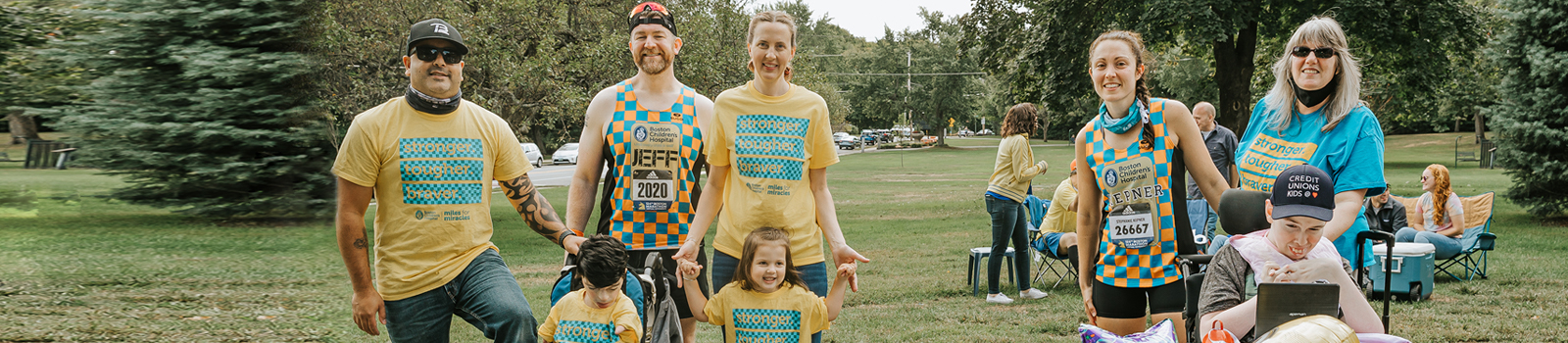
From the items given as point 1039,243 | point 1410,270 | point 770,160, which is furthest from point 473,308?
point 1410,270


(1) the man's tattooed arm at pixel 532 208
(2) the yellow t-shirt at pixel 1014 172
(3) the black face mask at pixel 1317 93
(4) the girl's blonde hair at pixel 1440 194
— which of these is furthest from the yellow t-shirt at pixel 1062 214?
(1) the man's tattooed arm at pixel 532 208

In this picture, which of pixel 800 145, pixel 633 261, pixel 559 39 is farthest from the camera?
pixel 559 39

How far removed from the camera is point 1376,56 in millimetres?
16203

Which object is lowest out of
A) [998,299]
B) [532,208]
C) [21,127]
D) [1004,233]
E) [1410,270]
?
[998,299]

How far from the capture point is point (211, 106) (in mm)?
4855

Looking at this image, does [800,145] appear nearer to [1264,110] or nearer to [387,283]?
[387,283]

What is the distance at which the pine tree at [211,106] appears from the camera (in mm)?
4836

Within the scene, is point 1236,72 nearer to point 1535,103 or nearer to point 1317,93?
point 1535,103

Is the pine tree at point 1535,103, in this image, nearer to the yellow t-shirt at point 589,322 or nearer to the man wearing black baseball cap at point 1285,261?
the man wearing black baseball cap at point 1285,261

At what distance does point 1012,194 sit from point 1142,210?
4.02 metres

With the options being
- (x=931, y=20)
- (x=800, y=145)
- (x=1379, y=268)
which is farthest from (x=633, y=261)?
(x=931, y=20)

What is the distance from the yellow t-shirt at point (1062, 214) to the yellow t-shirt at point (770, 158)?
4796mm

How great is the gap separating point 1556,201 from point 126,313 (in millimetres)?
17313

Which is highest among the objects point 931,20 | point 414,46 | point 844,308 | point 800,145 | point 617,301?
point 931,20
